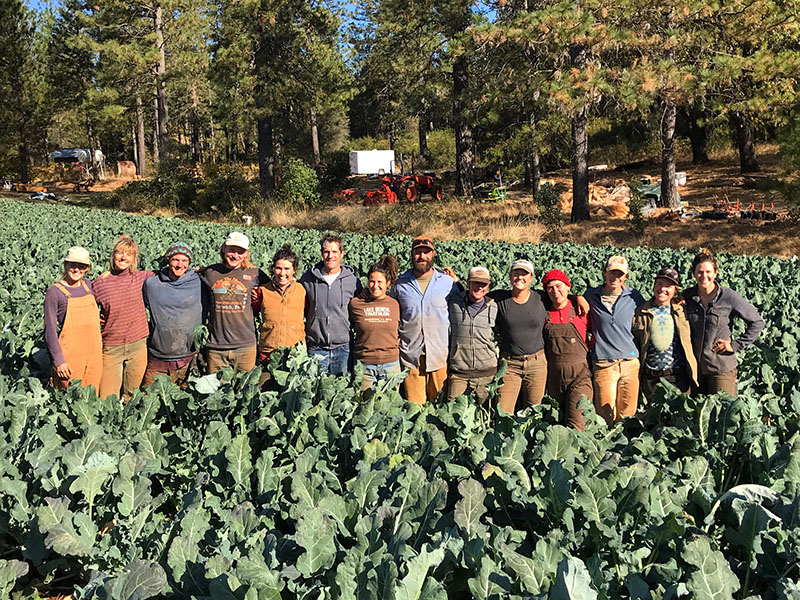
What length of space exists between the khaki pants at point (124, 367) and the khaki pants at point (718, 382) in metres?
4.66

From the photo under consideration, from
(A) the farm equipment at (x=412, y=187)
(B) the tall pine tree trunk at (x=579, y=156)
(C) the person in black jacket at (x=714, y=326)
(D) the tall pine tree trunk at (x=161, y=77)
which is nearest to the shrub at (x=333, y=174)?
(A) the farm equipment at (x=412, y=187)

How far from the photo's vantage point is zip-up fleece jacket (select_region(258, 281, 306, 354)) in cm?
542

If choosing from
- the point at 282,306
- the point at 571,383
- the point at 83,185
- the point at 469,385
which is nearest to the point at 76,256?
the point at 282,306

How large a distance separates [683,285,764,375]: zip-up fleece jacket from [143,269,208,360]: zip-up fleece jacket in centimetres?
403

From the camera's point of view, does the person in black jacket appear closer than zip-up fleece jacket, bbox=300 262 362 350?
Yes

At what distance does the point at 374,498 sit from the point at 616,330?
3075mm

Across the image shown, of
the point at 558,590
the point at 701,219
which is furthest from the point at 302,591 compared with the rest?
the point at 701,219

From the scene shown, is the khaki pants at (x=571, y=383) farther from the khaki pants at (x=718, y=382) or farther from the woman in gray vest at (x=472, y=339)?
the khaki pants at (x=718, y=382)

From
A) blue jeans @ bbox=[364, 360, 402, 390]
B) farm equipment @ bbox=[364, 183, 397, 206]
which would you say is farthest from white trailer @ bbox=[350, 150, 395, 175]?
blue jeans @ bbox=[364, 360, 402, 390]

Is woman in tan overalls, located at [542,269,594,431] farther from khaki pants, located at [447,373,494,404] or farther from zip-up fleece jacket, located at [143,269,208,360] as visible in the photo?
zip-up fleece jacket, located at [143,269,208,360]

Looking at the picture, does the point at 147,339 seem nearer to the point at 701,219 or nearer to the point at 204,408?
the point at 204,408

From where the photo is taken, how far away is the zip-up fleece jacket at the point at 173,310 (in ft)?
17.8

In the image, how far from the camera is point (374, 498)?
2.73 meters

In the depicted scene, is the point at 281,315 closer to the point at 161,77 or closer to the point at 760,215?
the point at 760,215
